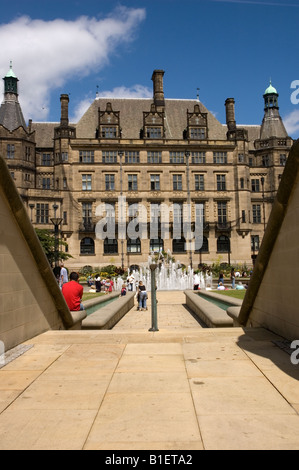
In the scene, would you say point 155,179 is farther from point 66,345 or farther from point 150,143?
point 66,345

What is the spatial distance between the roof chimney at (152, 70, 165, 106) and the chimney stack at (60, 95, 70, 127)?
1321 cm

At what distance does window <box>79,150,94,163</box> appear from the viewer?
54312mm

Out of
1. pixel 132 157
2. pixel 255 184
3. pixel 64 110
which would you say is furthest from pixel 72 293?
pixel 255 184

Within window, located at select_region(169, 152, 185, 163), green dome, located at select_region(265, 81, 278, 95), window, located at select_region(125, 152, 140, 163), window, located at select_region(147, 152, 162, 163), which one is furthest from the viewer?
green dome, located at select_region(265, 81, 278, 95)

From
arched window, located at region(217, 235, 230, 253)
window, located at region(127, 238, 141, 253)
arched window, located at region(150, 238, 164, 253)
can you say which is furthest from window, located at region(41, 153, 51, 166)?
arched window, located at region(217, 235, 230, 253)

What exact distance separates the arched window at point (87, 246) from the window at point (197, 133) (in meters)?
21.0

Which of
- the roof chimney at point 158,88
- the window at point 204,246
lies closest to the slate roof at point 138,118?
the roof chimney at point 158,88

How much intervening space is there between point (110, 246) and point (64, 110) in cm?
2014

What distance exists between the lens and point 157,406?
13.1ft

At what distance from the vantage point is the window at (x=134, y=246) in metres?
54.0

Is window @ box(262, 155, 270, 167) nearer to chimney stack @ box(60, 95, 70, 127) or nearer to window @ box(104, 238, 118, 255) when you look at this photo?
window @ box(104, 238, 118, 255)

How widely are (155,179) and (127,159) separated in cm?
478

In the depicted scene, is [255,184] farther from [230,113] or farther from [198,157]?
[230,113]

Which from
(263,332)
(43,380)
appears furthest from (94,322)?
(43,380)
